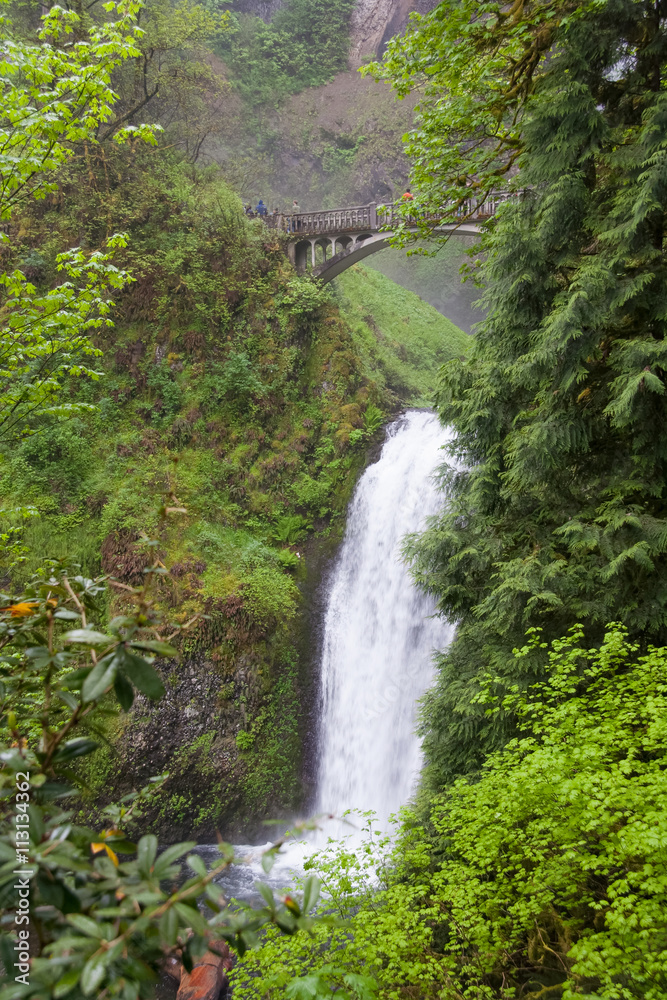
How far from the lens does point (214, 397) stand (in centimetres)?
1298

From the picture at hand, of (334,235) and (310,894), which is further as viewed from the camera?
(334,235)

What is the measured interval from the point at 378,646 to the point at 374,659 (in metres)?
0.27

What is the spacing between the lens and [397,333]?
20.3m

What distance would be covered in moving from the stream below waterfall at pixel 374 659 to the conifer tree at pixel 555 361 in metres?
3.77

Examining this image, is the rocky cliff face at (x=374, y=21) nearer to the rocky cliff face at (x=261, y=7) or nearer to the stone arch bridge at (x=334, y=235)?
the rocky cliff face at (x=261, y=7)

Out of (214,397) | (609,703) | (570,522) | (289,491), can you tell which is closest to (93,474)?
(214,397)

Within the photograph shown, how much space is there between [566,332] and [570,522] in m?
1.68

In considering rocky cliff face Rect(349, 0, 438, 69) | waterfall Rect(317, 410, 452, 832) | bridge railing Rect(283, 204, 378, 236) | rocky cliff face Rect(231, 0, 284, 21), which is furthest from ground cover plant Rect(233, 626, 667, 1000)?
rocky cliff face Rect(231, 0, 284, 21)

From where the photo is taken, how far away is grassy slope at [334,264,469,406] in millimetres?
17453

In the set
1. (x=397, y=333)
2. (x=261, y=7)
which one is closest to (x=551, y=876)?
(x=397, y=333)

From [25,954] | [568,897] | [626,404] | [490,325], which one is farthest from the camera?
[490,325]

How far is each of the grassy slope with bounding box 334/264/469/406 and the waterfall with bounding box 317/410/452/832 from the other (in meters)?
4.79

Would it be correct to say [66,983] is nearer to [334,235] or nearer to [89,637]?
[89,637]

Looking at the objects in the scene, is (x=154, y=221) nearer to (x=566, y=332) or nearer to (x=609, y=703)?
(x=566, y=332)
